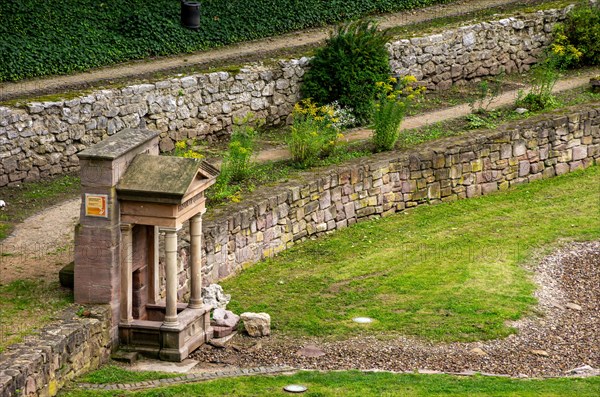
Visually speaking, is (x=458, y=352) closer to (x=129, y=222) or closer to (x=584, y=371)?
(x=584, y=371)

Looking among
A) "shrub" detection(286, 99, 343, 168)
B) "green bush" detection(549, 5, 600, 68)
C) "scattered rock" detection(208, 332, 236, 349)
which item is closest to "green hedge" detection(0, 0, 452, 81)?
"shrub" detection(286, 99, 343, 168)

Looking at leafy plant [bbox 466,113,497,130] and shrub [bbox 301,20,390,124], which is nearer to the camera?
leafy plant [bbox 466,113,497,130]

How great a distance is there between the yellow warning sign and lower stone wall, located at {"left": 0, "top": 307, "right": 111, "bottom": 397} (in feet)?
3.77

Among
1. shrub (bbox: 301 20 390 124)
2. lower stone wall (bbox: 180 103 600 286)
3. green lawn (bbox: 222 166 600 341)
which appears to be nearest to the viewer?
green lawn (bbox: 222 166 600 341)

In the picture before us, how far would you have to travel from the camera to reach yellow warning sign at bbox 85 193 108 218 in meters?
18.0

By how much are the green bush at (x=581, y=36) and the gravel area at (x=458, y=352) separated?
11.4 meters

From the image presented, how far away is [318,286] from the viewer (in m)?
21.2

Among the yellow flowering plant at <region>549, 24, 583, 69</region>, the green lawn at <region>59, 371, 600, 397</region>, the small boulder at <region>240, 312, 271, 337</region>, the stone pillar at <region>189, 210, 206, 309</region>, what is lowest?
the green lawn at <region>59, 371, 600, 397</region>

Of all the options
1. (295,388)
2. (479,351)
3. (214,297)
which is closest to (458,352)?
(479,351)

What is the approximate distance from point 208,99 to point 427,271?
6.03m

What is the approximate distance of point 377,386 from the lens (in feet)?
56.7

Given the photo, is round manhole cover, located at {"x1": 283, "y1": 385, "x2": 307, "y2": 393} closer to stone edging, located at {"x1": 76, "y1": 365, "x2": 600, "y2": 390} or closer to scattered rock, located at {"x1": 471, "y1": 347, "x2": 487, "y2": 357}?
stone edging, located at {"x1": 76, "y1": 365, "x2": 600, "y2": 390}

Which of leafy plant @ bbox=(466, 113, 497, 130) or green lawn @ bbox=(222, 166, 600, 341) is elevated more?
leafy plant @ bbox=(466, 113, 497, 130)

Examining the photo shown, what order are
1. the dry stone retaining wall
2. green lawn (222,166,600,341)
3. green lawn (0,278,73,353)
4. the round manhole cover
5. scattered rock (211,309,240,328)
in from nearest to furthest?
the round manhole cover < green lawn (0,278,73,353) < scattered rock (211,309,240,328) < green lawn (222,166,600,341) < the dry stone retaining wall
